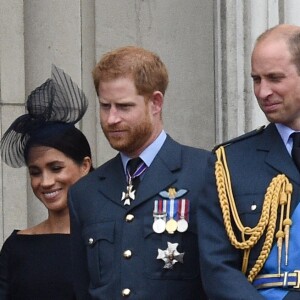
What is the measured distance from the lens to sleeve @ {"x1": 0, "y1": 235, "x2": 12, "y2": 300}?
6.01 m

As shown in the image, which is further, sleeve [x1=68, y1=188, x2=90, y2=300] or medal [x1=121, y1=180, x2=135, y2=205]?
sleeve [x1=68, y1=188, x2=90, y2=300]

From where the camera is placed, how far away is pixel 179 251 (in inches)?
211

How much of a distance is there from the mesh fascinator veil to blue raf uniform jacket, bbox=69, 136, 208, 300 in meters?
0.60

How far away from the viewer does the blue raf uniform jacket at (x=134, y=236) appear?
536cm

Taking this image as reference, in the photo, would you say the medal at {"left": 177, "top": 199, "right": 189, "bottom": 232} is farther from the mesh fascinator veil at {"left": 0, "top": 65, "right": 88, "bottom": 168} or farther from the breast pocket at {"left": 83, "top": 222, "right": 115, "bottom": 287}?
the mesh fascinator veil at {"left": 0, "top": 65, "right": 88, "bottom": 168}

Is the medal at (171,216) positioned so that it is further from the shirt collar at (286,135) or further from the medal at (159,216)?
the shirt collar at (286,135)

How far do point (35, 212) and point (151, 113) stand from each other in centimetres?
215

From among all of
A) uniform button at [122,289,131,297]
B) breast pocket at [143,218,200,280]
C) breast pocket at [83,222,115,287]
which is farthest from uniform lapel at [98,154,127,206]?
uniform button at [122,289,131,297]

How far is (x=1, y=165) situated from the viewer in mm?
7223

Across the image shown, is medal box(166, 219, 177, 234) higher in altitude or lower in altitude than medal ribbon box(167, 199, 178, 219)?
lower

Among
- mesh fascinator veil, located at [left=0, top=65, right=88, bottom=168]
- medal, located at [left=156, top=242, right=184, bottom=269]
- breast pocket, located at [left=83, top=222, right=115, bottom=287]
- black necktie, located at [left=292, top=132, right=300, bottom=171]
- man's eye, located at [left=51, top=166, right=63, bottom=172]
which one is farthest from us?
mesh fascinator veil, located at [left=0, top=65, right=88, bottom=168]

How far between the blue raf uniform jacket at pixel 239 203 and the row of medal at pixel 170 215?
11.9 inches

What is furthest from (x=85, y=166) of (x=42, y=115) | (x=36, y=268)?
(x=36, y=268)

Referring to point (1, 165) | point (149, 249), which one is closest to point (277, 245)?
point (149, 249)
